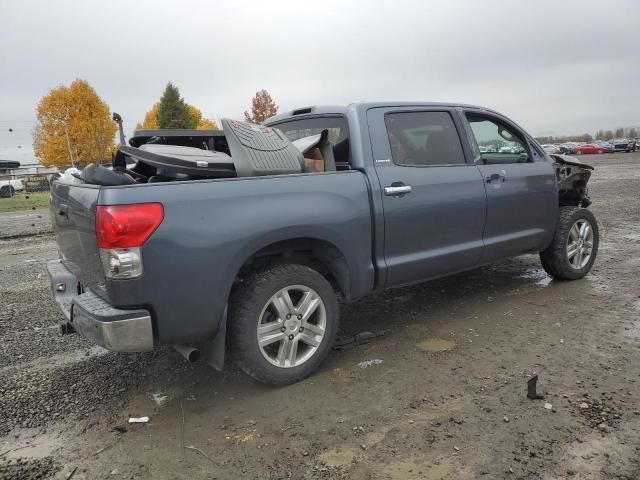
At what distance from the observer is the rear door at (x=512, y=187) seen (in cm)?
450

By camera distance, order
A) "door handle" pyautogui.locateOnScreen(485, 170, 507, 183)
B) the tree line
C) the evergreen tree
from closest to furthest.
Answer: "door handle" pyautogui.locateOnScreen(485, 170, 507, 183) < the tree line < the evergreen tree

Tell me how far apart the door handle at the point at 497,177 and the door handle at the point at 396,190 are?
1035 millimetres

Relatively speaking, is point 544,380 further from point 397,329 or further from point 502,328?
point 397,329

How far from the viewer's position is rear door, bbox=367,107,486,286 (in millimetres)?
3766

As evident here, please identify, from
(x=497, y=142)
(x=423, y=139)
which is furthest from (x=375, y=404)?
(x=497, y=142)

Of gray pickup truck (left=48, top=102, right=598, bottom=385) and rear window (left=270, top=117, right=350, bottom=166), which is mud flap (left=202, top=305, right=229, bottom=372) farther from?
rear window (left=270, top=117, right=350, bottom=166)

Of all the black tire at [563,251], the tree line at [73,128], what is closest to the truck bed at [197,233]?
the black tire at [563,251]

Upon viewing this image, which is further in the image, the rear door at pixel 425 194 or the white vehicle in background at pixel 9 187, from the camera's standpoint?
the white vehicle in background at pixel 9 187

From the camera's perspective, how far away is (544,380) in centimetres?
323

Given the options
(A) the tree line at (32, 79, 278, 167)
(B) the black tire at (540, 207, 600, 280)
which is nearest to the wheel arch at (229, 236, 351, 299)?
(B) the black tire at (540, 207, 600, 280)

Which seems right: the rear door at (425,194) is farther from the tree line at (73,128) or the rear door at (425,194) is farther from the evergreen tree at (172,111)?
the evergreen tree at (172,111)

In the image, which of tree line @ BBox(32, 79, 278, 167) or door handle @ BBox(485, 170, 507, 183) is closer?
door handle @ BBox(485, 170, 507, 183)

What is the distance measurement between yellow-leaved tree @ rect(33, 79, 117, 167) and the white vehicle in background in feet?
67.3

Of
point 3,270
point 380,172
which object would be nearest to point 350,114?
point 380,172
